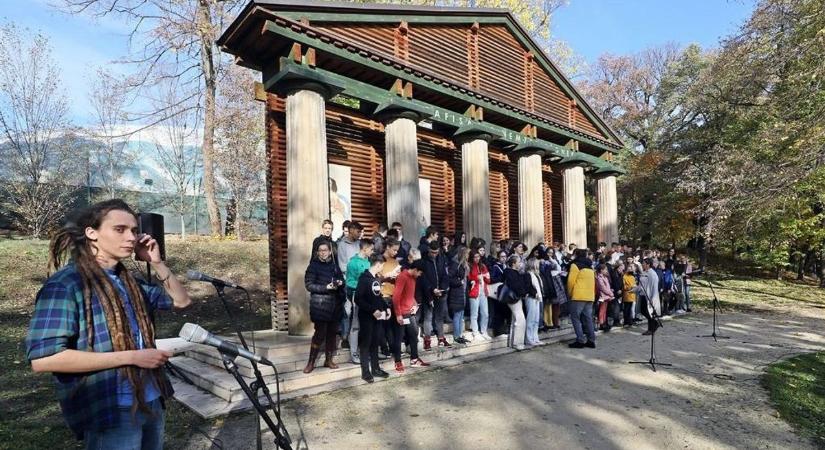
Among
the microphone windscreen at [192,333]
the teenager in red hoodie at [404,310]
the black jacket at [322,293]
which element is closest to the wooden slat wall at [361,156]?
the teenager in red hoodie at [404,310]

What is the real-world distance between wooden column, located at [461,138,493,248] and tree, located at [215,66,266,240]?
1590 cm

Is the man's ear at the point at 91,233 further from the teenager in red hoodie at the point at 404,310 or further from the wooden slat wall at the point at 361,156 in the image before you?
the wooden slat wall at the point at 361,156

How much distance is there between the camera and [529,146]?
1468 cm

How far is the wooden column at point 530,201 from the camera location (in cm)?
1482

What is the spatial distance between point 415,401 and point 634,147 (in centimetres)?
3545

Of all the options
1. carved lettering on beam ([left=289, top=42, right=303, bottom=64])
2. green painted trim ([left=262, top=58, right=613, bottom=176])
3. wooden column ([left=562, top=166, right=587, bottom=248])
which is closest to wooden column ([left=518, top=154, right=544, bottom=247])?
green painted trim ([left=262, top=58, right=613, bottom=176])

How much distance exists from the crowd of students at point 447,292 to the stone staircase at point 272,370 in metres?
0.22

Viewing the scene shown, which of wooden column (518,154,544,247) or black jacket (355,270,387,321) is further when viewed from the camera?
wooden column (518,154,544,247)

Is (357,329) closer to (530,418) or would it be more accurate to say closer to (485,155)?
(530,418)

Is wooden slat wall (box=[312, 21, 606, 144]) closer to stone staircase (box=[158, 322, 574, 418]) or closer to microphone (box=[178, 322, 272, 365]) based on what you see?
stone staircase (box=[158, 322, 574, 418])

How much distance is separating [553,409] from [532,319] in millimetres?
4014

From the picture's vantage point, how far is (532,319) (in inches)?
376

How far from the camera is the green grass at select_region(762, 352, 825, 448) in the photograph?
522cm

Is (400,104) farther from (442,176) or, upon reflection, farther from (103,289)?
(103,289)
